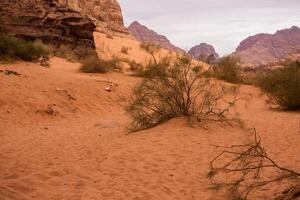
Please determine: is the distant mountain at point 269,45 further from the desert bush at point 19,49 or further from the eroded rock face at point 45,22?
the desert bush at point 19,49

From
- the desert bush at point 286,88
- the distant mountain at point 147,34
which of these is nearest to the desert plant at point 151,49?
the desert bush at point 286,88

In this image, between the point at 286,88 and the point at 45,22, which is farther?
the point at 45,22

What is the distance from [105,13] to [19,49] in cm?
3190

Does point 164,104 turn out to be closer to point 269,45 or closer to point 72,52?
point 72,52

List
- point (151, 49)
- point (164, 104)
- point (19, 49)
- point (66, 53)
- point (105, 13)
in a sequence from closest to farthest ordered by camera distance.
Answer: point (164, 104), point (19, 49), point (66, 53), point (151, 49), point (105, 13)

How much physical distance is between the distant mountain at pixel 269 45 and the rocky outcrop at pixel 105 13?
73.4 meters

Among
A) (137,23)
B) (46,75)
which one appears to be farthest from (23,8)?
(137,23)

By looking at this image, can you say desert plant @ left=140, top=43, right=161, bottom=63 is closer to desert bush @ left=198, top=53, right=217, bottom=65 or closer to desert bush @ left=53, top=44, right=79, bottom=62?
desert bush @ left=53, top=44, right=79, bottom=62

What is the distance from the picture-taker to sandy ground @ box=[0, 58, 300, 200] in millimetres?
6578

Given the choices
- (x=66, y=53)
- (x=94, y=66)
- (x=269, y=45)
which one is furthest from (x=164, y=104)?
(x=269, y=45)

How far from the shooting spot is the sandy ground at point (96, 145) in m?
6.58

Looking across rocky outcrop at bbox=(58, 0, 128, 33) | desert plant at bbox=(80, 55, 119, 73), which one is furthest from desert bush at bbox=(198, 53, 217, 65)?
rocky outcrop at bbox=(58, 0, 128, 33)

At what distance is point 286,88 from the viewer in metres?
16.5

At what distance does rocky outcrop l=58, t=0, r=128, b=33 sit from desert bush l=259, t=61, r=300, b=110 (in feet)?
98.2
